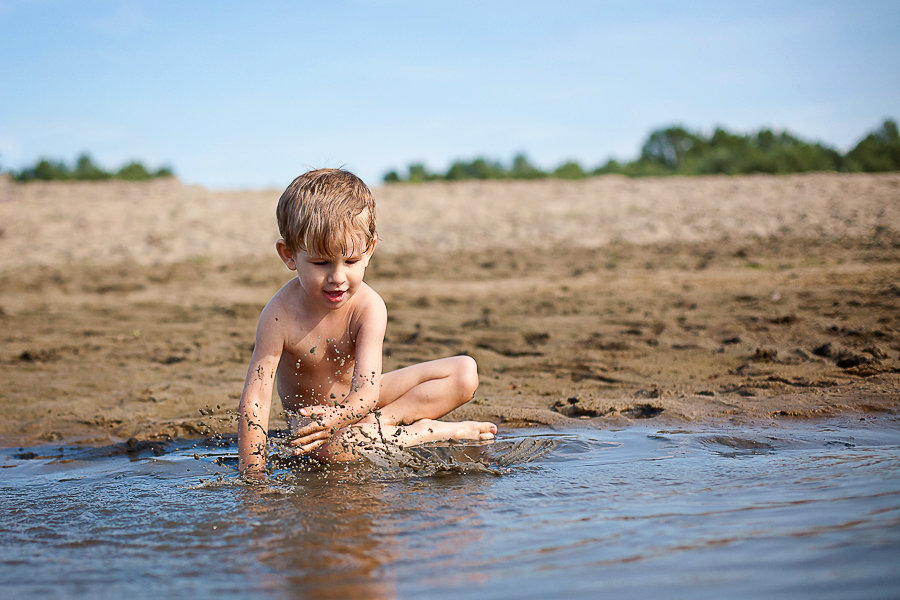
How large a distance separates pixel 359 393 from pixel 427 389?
1.37 ft

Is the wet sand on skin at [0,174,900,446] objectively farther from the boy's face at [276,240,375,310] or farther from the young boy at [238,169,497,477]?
the boy's face at [276,240,375,310]

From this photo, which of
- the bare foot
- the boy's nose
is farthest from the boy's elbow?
the boy's nose

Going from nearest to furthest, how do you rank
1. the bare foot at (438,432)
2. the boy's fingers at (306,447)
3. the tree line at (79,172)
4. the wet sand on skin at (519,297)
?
1. the boy's fingers at (306,447)
2. the bare foot at (438,432)
3. the wet sand on skin at (519,297)
4. the tree line at (79,172)

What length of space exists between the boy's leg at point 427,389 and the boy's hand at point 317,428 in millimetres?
401

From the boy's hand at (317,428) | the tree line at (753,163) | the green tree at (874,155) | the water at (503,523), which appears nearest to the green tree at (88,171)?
the tree line at (753,163)

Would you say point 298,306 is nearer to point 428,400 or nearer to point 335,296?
point 335,296

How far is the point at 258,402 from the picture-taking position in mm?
3041

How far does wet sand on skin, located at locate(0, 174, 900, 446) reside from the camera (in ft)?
13.6

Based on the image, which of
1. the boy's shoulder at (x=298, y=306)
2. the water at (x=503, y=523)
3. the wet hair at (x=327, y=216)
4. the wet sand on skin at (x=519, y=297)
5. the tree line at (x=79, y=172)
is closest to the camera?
the water at (x=503, y=523)

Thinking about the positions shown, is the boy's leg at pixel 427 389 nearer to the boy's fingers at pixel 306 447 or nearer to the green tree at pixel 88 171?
the boy's fingers at pixel 306 447

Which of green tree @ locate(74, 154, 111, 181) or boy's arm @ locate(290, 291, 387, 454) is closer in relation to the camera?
boy's arm @ locate(290, 291, 387, 454)

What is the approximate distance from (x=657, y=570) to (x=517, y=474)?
1077 mm

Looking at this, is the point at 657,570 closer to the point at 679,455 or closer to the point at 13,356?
the point at 679,455

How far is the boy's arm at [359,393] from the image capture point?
9.52 ft
